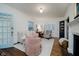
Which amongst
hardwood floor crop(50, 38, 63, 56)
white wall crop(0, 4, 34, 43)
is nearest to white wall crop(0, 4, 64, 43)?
white wall crop(0, 4, 34, 43)

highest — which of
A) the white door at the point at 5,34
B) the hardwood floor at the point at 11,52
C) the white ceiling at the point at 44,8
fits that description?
the white ceiling at the point at 44,8

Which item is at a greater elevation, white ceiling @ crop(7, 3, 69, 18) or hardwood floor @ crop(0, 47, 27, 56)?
white ceiling @ crop(7, 3, 69, 18)

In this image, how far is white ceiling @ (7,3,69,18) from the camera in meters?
1.70

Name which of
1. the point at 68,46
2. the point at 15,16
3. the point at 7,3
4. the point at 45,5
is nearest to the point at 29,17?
the point at 15,16

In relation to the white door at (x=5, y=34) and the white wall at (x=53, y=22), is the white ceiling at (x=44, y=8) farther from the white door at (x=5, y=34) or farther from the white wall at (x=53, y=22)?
the white door at (x=5, y=34)

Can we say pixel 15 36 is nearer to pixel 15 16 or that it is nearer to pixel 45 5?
pixel 15 16

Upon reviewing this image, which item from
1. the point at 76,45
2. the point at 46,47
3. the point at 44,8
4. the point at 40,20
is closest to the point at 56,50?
the point at 46,47

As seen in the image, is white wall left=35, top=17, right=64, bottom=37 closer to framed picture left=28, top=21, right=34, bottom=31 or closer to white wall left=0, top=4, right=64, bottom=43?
white wall left=0, top=4, right=64, bottom=43

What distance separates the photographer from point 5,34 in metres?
1.72

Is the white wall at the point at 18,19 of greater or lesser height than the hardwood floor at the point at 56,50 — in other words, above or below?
above

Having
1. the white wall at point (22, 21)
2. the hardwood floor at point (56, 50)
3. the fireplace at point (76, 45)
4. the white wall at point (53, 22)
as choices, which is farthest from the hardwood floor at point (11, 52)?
the fireplace at point (76, 45)

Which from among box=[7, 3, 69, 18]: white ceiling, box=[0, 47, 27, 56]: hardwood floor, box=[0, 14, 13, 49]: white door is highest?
box=[7, 3, 69, 18]: white ceiling

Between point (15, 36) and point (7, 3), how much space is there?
0.67 m

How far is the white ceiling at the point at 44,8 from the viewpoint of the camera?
1.70m
